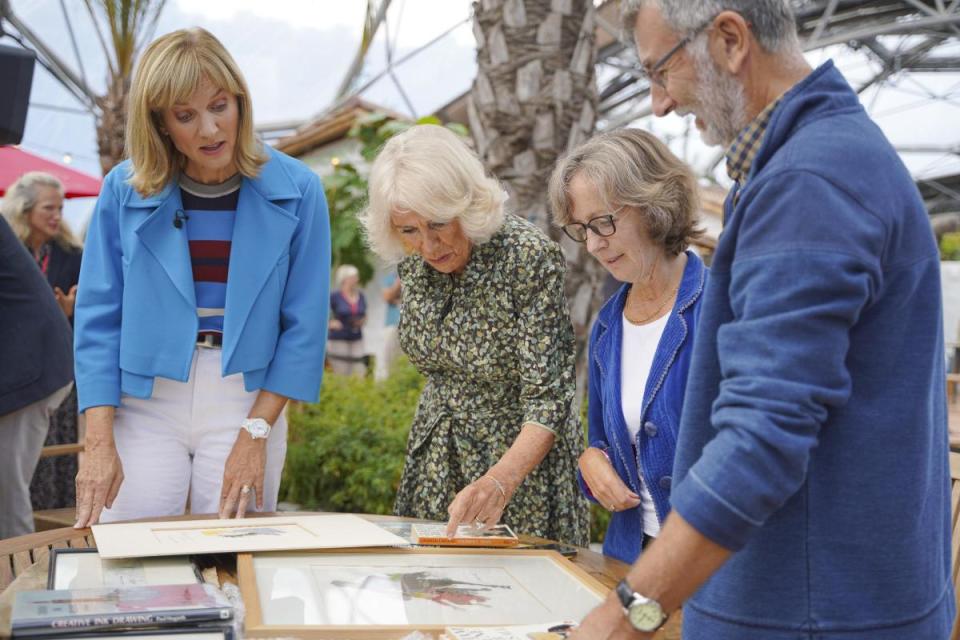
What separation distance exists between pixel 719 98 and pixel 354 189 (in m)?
9.80

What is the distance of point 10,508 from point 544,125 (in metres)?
2.90

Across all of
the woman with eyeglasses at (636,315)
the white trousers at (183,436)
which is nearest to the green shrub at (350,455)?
the white trousers at (183,436)

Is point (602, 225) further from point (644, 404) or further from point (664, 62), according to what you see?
point (664, 62)

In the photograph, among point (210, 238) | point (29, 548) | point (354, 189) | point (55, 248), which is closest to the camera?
point (29, 548)

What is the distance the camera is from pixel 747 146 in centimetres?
137

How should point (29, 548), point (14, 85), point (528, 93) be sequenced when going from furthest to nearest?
point (528, 93) → point (14, 85) → point (29, 548)

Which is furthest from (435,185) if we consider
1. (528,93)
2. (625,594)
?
(528,93)

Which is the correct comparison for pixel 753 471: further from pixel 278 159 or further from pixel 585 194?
pixel 278 159

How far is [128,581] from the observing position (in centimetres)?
168

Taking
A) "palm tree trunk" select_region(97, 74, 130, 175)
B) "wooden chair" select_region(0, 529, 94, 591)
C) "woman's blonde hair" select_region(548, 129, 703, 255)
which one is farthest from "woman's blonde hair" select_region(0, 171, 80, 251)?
"palm tree trunk" select_region(97, 74, 130, 175)

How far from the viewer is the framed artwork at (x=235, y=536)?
1.82 metres

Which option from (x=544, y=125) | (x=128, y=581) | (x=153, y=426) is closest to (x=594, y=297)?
(x=544, y=125)

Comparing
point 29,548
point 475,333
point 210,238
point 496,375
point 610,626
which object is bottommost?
point 29,548

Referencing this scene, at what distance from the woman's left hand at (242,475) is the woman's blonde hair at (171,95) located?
66 centimetres
